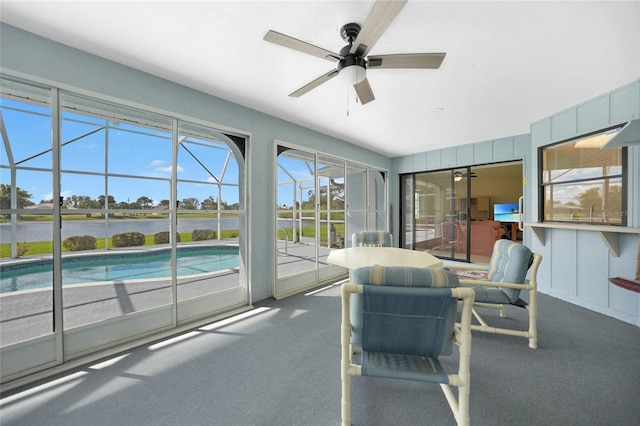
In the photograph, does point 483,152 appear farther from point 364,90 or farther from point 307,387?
point 307,387

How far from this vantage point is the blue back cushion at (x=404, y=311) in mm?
1157

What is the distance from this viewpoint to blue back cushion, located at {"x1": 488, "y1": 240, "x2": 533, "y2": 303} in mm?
2183

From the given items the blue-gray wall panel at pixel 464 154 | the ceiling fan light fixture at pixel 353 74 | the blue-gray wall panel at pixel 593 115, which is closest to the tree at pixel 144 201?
the ceiling fan light fixture at pixel 353 74

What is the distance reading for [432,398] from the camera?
1636 mm

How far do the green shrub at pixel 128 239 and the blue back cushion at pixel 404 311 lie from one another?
31.6 feet

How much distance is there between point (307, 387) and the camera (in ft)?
5.69

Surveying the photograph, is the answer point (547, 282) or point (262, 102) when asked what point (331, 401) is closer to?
point (262, 102)

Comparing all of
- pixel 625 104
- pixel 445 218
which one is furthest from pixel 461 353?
pixel 445 218

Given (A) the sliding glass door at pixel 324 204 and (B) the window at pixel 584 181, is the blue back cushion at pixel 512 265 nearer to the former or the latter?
(B) the window at pixel 584 181

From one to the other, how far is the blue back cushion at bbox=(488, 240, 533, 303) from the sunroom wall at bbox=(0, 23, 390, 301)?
111 inches

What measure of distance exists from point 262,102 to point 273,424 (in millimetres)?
3265

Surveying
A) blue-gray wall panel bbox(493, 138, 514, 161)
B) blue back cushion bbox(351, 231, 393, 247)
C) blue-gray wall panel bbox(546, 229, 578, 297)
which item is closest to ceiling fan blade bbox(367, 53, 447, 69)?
blue back cushion bbox(351, 231, 393, 247)

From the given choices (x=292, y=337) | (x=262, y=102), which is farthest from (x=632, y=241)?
(x=262, y=102)

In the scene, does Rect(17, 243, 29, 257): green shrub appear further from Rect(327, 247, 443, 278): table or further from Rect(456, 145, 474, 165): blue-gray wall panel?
Rect(456, 145, 474, 165): blue-gray wall panel
